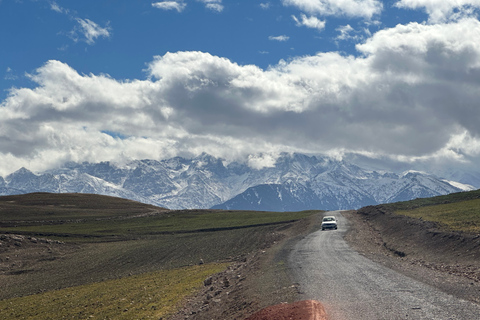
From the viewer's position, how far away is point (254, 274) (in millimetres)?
31703

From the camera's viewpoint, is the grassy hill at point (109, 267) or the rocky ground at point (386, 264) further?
the grassy hill at point (109, 267)

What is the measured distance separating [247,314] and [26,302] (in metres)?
25.6

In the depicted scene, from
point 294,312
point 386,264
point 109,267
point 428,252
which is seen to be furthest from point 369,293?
point 109,267

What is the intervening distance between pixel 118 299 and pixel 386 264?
20.1 m

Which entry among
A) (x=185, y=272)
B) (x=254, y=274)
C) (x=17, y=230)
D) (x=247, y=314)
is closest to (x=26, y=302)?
(x=185, y=272)

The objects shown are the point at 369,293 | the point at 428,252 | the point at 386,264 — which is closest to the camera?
the point at 369,293

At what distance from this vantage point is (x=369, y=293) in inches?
858

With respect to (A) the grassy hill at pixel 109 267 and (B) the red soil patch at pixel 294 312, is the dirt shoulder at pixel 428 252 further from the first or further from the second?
(A) the grassy hill at pixel 109 267

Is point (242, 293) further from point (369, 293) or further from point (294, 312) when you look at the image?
point (294, 312)

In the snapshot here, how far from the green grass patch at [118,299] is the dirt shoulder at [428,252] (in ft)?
50.9

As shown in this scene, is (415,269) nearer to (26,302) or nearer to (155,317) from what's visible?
(155,317)

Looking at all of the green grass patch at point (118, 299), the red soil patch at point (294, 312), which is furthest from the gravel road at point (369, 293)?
the green grass patch at point (118, 299)

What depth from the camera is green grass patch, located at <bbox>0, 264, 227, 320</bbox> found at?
27891mm

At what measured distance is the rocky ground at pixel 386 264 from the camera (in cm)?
2245
